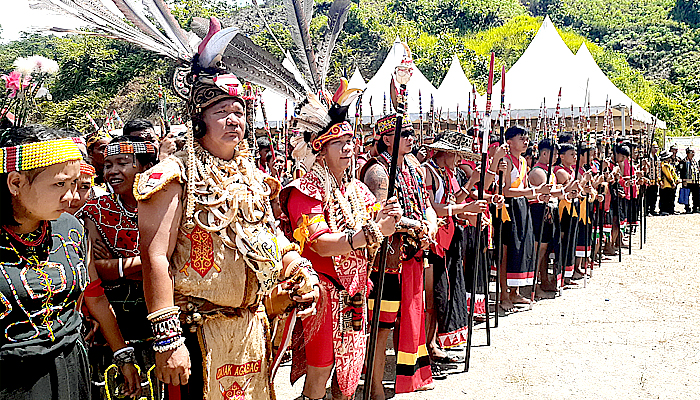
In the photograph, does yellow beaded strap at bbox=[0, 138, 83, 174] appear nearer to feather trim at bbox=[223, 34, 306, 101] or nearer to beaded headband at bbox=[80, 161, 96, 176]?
beaded headband at bbox=[80, 161, 96, 176]

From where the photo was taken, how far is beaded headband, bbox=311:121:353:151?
3.51 m

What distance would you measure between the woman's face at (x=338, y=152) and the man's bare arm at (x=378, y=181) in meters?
0.68

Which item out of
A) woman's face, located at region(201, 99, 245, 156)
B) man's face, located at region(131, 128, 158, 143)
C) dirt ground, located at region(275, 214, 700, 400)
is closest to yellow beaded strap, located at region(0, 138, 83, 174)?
woman's face, located at region(201, 99, 245, 156)

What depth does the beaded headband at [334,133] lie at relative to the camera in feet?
11.5

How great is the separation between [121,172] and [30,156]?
1.11 meters

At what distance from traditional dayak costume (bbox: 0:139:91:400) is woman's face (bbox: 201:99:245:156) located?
0.62 metres

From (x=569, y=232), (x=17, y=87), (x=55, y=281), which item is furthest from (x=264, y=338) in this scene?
(x=569, y=232)

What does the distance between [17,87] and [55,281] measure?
981 millimetres

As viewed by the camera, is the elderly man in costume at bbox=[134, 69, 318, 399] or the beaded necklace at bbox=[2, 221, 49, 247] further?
the elderly man in costume at bbox=[134, 69, 318, 399]

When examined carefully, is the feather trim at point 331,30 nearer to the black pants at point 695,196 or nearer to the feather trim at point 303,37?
the feather trim at point 303,37

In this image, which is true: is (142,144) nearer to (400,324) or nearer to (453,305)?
(400,324)

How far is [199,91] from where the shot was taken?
8.90 ft

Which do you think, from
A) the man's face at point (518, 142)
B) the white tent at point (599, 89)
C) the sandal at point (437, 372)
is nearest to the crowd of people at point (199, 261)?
the sandal at point (437, 372)

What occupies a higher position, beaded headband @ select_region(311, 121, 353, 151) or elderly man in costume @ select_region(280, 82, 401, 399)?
beaded headband @ select_region(311, 121, 353, 151)
